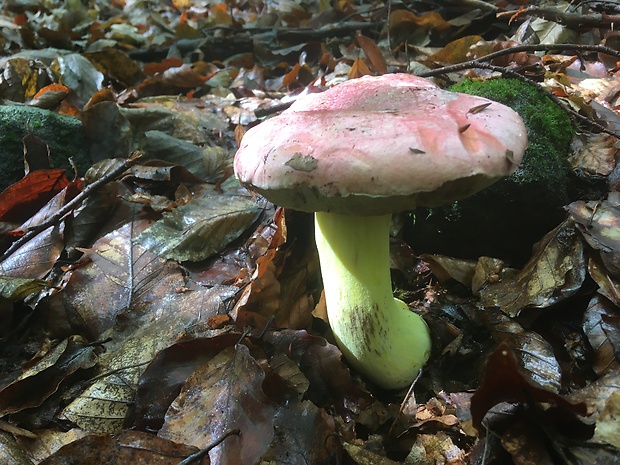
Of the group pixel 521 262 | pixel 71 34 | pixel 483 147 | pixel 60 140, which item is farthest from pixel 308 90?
pixel 71 34

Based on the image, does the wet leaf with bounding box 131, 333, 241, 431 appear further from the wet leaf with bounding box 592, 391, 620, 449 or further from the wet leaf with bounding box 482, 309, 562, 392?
the wet leaf with bounding box 592, 391, 620, 449

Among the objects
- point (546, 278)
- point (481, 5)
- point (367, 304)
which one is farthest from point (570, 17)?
point (367, 304)

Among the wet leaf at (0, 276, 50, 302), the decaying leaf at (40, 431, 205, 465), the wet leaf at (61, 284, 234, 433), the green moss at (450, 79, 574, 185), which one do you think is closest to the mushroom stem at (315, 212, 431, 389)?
the wet leaf at (61, 284, 234, 433)

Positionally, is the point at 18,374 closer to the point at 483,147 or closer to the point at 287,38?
the point at 483,147

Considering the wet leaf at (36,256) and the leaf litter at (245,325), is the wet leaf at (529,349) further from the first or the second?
the wet leaf at (36,256)

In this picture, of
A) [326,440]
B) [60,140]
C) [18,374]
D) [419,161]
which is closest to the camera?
[419,161]

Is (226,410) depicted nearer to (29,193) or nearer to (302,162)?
(302,162)
